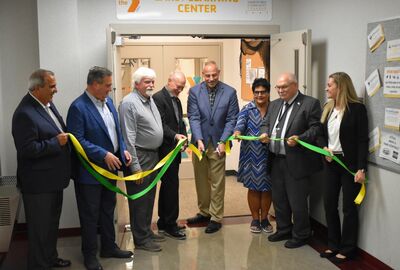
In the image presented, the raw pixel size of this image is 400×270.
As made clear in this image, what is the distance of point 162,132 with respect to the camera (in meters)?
3.88

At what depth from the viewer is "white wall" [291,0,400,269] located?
10.7 ft

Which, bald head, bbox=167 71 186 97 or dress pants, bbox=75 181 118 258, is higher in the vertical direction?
bald head, bbox=167 71 186 97

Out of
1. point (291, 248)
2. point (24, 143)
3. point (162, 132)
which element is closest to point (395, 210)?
point (291, 248)

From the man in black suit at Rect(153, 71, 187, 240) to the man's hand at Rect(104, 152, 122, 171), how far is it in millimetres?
726

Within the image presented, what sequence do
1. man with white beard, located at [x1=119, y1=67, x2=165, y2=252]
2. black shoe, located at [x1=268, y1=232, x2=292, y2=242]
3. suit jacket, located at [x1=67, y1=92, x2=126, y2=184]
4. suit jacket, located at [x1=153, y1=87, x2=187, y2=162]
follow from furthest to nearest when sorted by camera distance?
black shoe, located at [x1=268, y1=232, x2=292, y2=242] → suit jacket, located at [x1=153, y1=87, x2=187, y2=162] → man with white beard, located at [x1=119, y1=67, x2=165, y2=252] → suit jacket, located at [x1=67, y1=92, x2=126, y2=184]

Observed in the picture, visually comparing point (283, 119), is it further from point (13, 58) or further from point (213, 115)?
point (13, 58)

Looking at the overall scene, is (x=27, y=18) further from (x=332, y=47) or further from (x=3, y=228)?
(x=332, y=47)

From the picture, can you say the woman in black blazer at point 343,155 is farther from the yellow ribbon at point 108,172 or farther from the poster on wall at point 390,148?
the yellow ribbon at point 108,172

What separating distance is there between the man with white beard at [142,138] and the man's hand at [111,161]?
10.4 inches

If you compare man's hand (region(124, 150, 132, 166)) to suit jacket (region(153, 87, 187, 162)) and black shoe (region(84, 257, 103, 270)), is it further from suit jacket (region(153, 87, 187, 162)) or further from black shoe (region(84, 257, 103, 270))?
black shoe (region(84, 257, 103, 270))

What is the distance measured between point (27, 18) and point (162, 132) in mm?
1763

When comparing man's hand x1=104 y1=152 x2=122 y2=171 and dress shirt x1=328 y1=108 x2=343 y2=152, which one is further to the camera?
dress shirt x1=328 y1=108 x2=343 y2=152

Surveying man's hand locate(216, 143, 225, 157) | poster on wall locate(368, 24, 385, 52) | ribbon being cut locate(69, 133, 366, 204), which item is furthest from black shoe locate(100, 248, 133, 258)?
poster on wall locate(368, 24, 385, 52)

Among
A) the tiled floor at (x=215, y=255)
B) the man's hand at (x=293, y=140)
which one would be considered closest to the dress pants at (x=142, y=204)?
the tiled floor at (x=215, y=255)
